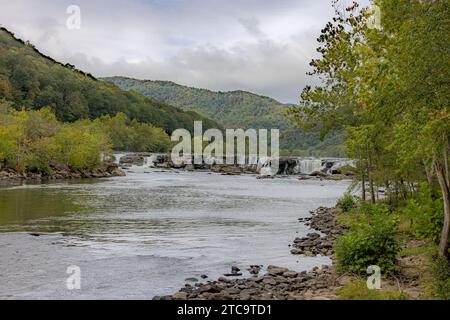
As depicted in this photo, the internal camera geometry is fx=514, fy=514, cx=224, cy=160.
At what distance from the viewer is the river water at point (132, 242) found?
56.5ft

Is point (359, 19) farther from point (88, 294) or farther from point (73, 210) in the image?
point (73, 210)

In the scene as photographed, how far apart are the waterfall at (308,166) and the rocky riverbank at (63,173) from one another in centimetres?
3719

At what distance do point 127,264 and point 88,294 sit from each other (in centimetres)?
456

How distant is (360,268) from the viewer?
53.9 ft

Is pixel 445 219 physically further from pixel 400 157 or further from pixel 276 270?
pixel 276 270

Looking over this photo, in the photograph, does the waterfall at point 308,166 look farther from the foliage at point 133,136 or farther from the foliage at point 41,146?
the foliage at point 133,136

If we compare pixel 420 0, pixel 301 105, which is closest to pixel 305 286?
pixel 420 0

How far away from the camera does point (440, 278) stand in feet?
46.3

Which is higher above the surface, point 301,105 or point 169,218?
point 301,105

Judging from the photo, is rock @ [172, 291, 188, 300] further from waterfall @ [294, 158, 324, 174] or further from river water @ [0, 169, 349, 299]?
waterfall @ [294, 158, 324, 174]

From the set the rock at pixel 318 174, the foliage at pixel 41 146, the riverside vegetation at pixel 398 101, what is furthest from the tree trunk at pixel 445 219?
the rock at pixel 318 174

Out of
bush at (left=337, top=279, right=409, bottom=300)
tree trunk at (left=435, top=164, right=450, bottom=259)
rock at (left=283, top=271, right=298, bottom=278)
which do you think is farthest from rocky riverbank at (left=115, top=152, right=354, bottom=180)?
bush at (left=337, top=279, right=409, bottom=300)

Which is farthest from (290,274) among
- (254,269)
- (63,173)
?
(63,173)

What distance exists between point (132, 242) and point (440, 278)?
1542 cm
